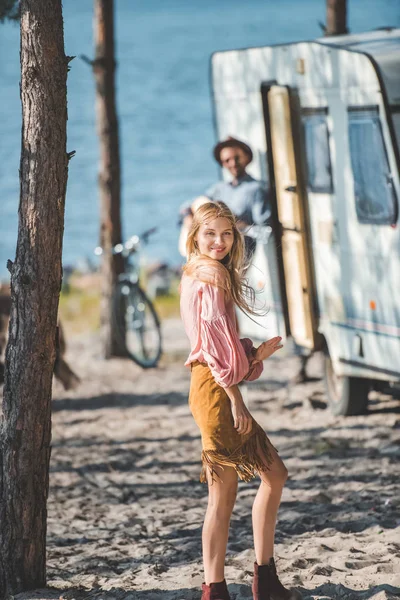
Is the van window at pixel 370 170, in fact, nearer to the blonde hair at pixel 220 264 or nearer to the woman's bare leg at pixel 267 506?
the blonde hair at pixel 220 264

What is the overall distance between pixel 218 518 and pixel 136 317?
23.3ft

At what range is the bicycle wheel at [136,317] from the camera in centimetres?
1139

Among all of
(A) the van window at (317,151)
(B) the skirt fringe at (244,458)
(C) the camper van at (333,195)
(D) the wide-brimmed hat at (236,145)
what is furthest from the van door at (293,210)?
(B) the skirt fringe at (244,458)

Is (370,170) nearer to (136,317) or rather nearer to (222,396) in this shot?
(222,396)

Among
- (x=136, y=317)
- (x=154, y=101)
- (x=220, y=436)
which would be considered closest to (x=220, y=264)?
(x=220, y=436)

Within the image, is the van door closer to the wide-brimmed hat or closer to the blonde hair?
the wide-brimmed hat

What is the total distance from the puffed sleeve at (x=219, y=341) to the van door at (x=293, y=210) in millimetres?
4517

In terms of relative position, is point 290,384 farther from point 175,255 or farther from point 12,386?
point 175,255

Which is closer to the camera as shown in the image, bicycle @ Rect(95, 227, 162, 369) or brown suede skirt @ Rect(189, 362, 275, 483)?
brown suede skirt @ Rect(189, 362, 275, 483)

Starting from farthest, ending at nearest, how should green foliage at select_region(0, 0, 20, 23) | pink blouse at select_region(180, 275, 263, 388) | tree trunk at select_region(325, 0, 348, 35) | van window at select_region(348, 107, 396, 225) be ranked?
tree trunk at select_region(325, 0, 348, 35) → van window at select_region(348, 107, 396, 225) → green foliage at select_region(0, 0, 20, 23) → pink blouse at select_region(180, 275, 263, 388)

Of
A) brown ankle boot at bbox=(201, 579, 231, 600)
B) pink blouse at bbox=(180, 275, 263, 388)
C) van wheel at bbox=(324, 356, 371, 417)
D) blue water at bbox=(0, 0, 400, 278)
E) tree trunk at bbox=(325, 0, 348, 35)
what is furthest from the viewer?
blue water at bbox=(0, 0, 400, 278)

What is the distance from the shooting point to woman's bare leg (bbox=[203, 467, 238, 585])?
4457 mm

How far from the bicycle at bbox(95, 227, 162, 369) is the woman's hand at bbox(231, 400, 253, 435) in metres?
6.89

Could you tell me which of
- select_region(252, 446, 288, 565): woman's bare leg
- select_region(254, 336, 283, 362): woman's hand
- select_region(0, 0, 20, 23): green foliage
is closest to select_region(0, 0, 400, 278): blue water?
select_region(0, 0, 20, 23): green foliage
